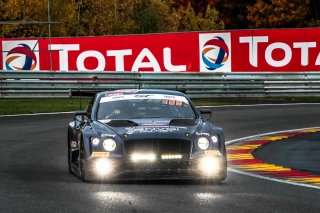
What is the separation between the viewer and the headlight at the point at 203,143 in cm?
1213

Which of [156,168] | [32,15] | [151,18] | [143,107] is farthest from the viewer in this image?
[151,18]

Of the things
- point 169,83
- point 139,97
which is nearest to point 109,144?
point 139,97

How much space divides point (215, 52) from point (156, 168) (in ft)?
87.2

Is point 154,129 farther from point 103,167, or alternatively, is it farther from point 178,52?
point 178,52

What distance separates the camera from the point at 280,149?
17.3 metres

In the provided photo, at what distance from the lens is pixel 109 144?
39.6ft

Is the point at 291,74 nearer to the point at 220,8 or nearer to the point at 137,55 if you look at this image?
the point at 137,55

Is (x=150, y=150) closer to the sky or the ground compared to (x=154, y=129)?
closer to the ground

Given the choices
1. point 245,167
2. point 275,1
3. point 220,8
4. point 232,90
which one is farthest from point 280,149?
point 220,8

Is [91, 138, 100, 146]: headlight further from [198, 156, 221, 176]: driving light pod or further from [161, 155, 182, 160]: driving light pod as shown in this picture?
[198, 156, 221, 176]: driving light pod

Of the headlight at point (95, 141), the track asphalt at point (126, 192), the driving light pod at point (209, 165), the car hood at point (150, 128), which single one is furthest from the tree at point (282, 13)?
the headlight at point (95, 141)

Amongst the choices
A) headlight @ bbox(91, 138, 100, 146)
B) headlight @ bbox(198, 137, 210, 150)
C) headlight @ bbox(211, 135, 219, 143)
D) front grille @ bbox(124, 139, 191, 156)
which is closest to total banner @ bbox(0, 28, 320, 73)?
headlight @ bbox(211, 135, 219, 143)

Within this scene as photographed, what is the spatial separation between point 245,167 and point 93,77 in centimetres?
1862

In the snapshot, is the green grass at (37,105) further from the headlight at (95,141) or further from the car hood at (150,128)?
the headlight at (95,141)
